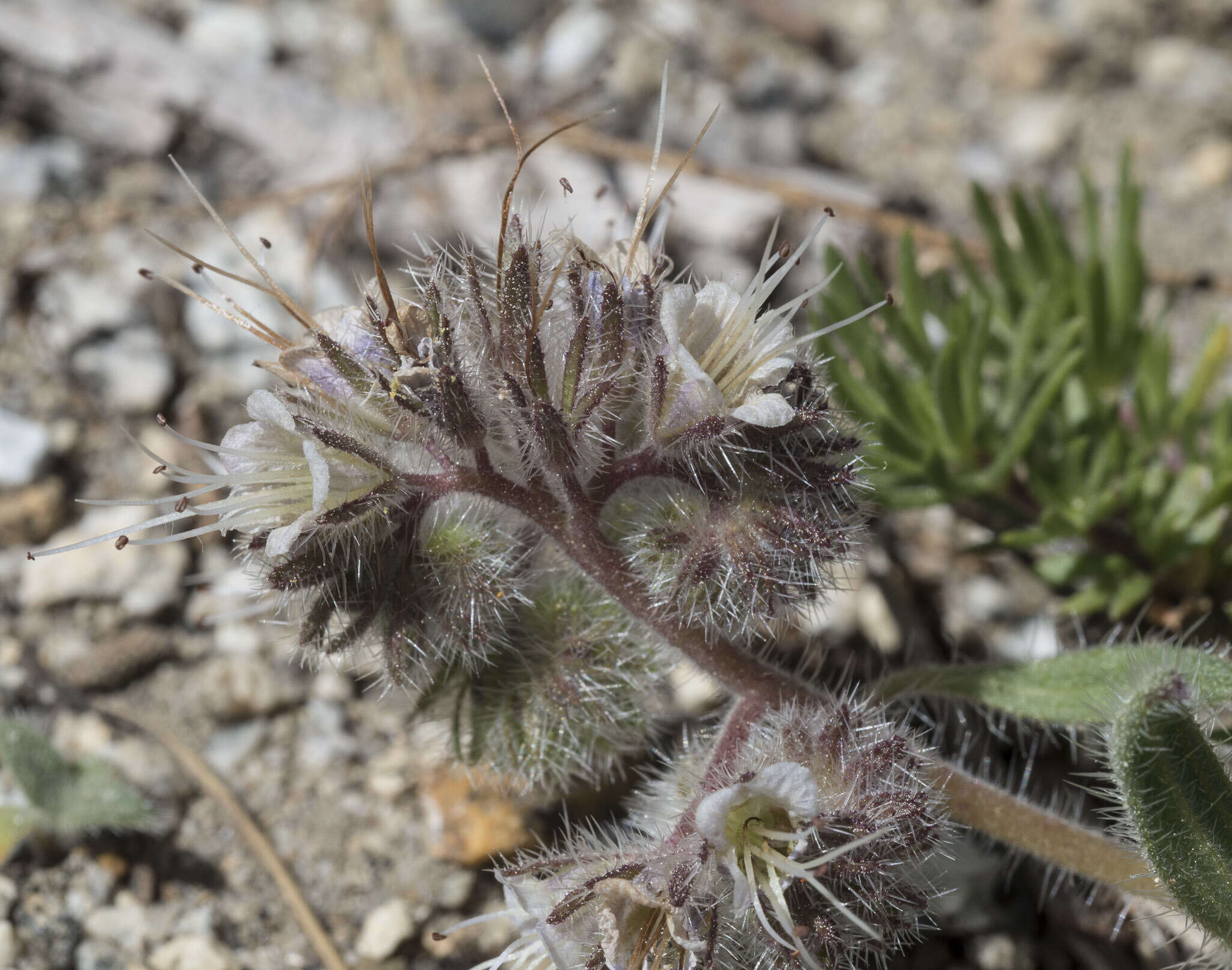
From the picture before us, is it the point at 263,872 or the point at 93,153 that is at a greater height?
the point at 93,153

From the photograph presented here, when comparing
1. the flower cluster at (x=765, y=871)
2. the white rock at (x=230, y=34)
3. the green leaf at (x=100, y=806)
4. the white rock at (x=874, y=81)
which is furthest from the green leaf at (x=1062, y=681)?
the white rock at (x=230, y=34)

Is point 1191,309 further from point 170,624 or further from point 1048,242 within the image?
point 170,624

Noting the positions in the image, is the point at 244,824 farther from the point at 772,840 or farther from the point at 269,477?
the point at 772,840

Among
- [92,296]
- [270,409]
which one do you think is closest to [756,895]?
[270,409]

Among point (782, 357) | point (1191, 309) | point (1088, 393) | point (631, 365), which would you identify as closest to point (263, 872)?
point (631, 365)

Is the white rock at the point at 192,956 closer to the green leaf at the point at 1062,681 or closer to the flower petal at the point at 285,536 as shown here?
the flower petal at the point at 285,536

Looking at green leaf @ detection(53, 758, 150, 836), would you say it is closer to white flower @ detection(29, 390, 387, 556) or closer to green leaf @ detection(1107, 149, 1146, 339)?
white flower @ detection(29, 390, 387, 556)
